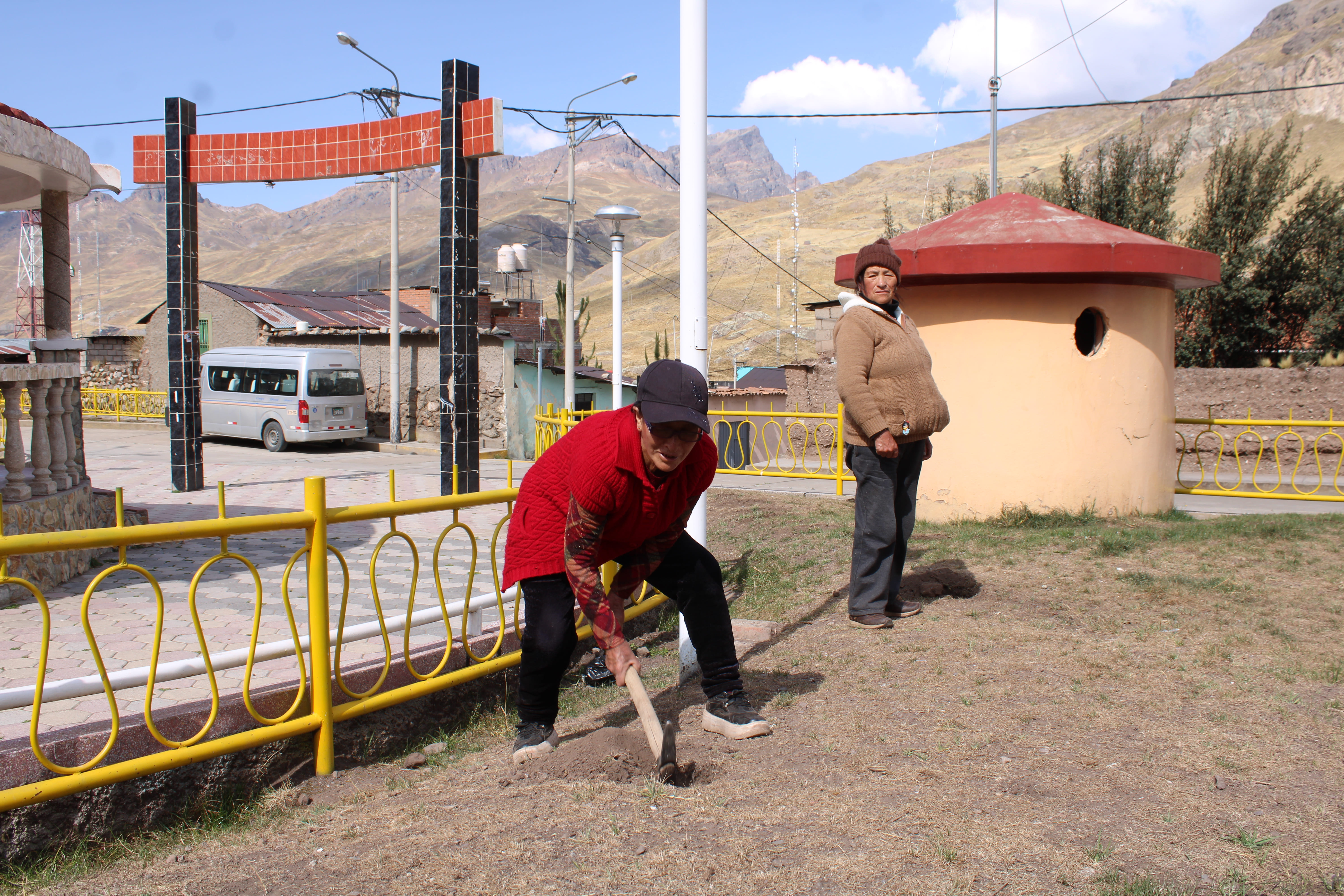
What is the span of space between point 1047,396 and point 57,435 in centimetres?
717

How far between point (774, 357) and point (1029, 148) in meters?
96.1

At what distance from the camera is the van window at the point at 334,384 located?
19.5 m

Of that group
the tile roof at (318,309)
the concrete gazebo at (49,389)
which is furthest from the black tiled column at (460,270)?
the tile roof at (318,309)

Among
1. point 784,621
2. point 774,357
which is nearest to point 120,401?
point 784,621

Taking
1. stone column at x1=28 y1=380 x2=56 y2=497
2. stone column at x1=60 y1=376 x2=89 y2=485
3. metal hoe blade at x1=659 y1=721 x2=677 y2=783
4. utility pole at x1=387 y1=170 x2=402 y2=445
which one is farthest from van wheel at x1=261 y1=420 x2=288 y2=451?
metal hoe blade at x1=659 y1=721 x2=677 y2=783

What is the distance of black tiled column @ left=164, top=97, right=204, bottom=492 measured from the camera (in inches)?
444

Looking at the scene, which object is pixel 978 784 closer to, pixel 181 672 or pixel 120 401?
pixel 181 672

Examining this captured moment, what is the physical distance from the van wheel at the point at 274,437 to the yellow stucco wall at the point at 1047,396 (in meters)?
16.6

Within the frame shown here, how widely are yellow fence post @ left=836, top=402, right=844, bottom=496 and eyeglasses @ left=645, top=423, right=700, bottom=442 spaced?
6.41 metres

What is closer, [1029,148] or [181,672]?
[181,672]

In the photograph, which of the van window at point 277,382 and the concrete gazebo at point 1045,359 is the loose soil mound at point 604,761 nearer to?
the concrete gazebo at point 1045,359

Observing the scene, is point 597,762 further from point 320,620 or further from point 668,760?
point 320,620

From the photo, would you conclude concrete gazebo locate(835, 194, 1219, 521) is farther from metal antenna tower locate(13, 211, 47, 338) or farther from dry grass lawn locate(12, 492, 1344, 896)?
metal antenna tower locate(13, 211, 47, 338)

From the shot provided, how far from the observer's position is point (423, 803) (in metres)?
3.03
